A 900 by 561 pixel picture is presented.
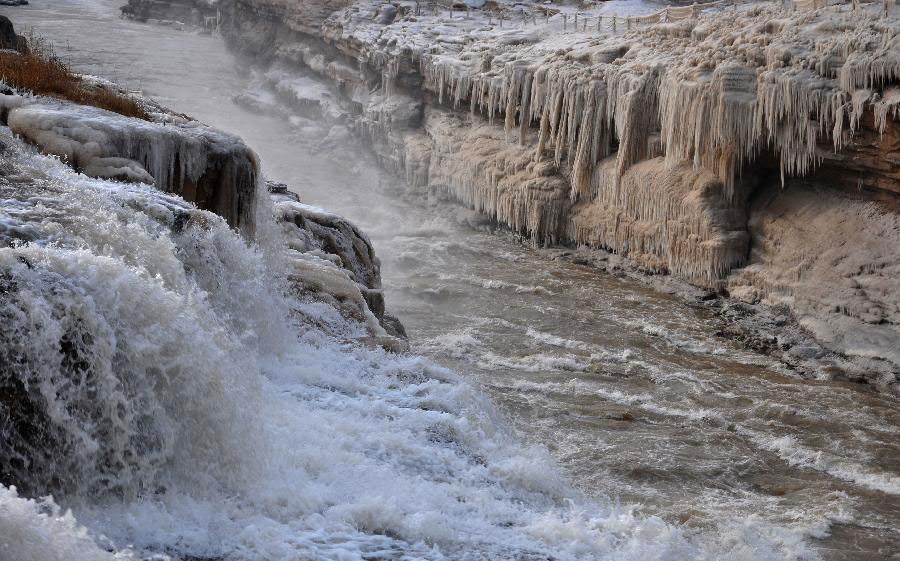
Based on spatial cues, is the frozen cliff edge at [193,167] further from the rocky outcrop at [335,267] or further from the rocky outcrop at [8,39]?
the rocky outcrop at [8,39]

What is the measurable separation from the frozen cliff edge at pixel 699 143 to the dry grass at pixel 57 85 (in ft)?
31.7

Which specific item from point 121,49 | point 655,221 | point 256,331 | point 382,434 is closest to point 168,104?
point 121,49

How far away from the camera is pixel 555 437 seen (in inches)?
485

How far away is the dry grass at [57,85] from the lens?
39.2ft

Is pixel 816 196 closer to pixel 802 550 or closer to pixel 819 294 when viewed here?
pixel 819 294

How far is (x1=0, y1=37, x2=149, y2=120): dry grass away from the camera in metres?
12.0

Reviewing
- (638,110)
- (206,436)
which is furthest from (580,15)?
(206,436)

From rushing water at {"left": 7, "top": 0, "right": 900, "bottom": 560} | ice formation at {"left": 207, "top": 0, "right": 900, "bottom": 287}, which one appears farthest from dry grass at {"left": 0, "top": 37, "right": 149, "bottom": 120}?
ice formation at {"left": 207, "top": 0, "right": 900, "bottom": 287}

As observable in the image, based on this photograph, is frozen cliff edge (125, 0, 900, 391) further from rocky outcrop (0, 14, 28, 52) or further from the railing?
rocky outcrop (0, 14, 28, 52)

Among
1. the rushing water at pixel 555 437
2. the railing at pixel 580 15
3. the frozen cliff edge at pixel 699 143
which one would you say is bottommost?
the rushing water at pixel 555 437

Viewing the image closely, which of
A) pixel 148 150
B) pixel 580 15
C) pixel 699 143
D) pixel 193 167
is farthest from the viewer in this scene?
pixel 580 15

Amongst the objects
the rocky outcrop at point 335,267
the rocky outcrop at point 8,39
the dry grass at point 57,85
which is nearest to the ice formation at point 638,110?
the rocky outcrop at point 335,267

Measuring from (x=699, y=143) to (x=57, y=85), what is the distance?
1052 centimetres

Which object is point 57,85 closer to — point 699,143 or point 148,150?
point 148,150
